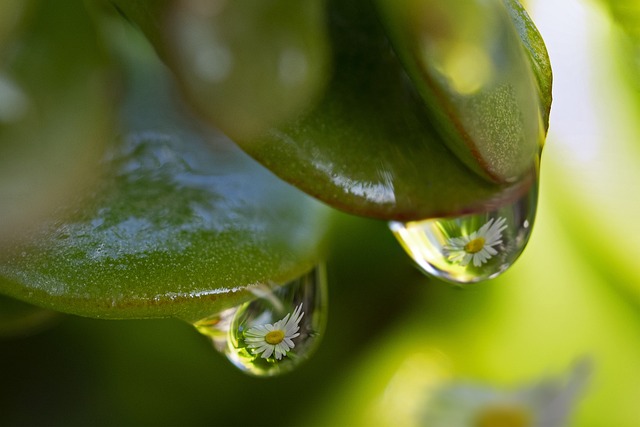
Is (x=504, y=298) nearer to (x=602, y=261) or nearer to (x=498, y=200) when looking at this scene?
(x=602, y=261)

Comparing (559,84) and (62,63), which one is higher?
(559,84)

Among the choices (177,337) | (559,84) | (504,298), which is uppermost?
(559,84)

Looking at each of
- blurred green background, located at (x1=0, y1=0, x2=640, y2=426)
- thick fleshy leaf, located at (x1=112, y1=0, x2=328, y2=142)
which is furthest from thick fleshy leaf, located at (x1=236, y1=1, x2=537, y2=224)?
blurred green background, located at (x1=0, y1=0, x2=640, y2=426)

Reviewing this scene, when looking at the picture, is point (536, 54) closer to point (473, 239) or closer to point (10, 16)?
point (473, 239)

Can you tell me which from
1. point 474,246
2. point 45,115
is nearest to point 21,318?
point 45,115

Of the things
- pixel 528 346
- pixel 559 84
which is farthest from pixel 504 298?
pixel 559 84

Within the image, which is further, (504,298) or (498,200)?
A: (504,298)
